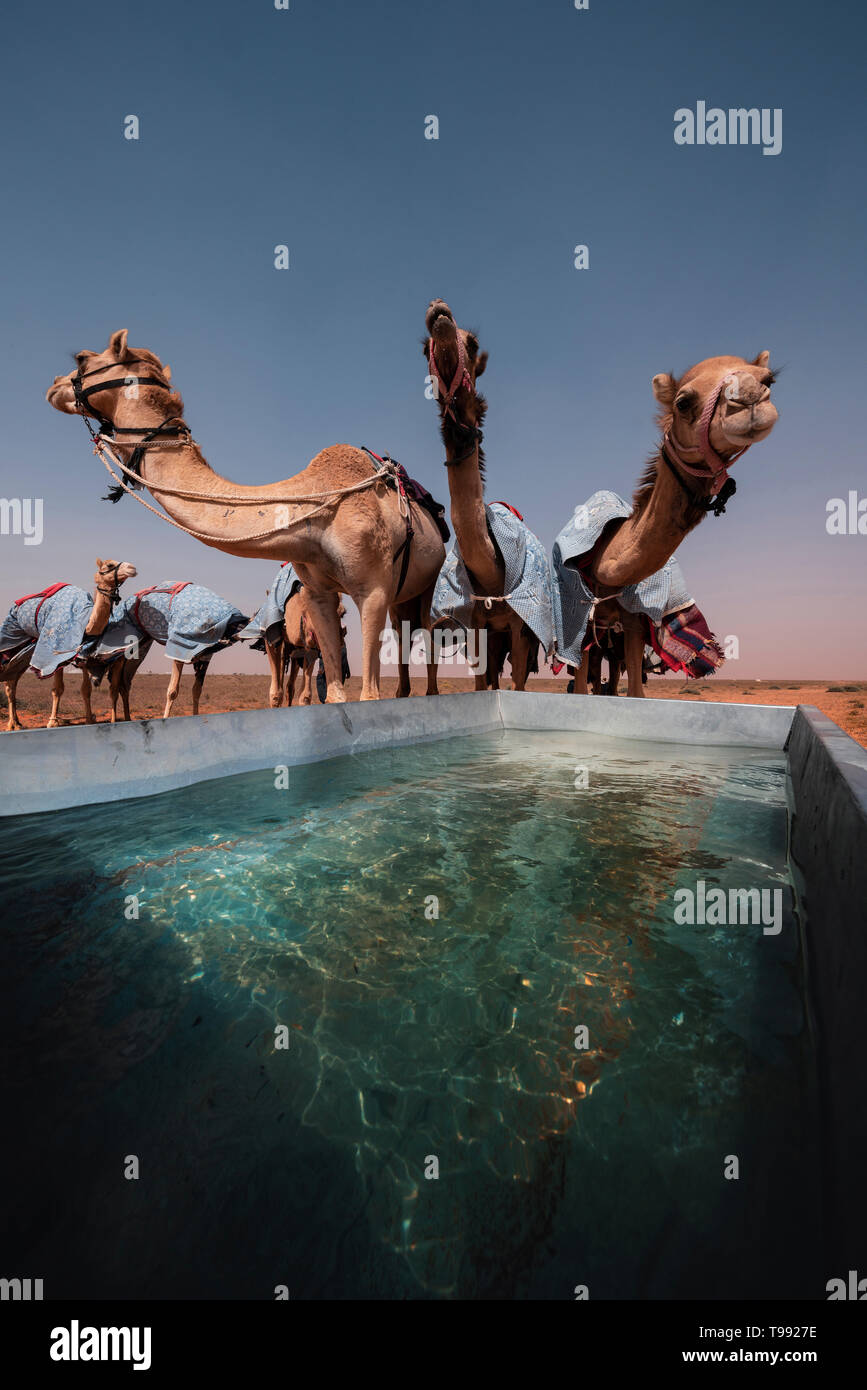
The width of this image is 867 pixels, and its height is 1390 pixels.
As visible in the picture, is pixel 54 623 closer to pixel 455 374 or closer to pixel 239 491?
pixel 239 491

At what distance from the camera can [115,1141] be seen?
1.08 meters

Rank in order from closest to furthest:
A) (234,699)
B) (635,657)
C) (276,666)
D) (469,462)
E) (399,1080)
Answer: (399,1080) < (469,462) < (635,657) < (276,666) < (234,699)

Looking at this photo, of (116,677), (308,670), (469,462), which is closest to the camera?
(469,462)

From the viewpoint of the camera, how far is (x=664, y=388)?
5.38 metres

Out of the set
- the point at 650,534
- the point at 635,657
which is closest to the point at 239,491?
the point at 650,534

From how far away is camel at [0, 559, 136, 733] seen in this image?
27.8ft

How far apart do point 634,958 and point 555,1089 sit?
21.7 inches

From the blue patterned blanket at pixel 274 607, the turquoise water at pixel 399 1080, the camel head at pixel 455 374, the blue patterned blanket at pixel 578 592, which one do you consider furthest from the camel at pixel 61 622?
the turquoise water at pixel 399 1080

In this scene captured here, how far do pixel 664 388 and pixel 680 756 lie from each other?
3.48 metres

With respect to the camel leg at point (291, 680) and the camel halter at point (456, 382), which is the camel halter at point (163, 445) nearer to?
the camel halter at point (456, 382)

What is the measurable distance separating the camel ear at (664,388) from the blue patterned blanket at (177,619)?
8.33m

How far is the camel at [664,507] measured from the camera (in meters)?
4.57
